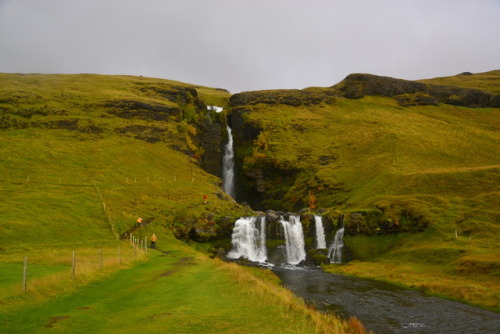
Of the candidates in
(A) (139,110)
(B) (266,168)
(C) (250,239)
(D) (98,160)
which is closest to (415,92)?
(B) (266,168)

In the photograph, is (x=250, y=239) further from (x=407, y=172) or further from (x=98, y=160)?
(x=98, y=160)

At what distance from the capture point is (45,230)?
41.6 metres

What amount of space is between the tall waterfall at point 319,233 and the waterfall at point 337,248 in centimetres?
157

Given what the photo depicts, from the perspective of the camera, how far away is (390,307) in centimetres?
2758

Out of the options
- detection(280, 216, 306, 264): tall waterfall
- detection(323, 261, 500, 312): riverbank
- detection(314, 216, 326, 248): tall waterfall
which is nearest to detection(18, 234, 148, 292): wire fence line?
detection(280, 216, 306, 264): tall waterfall

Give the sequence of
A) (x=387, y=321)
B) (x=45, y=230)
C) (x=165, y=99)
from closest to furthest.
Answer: (x=387, y=321)
(x=45, y=230)
(x=165, y=99)

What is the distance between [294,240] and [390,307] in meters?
28.8

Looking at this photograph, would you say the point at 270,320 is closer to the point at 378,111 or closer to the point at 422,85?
the point at 378,111

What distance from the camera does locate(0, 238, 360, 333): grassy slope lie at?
44.7 feet

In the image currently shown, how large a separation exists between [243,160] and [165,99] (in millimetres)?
35214

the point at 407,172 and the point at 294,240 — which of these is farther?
the point at 407,172

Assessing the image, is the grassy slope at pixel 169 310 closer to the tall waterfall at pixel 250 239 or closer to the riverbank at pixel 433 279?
the riverbank at pixel 433 279

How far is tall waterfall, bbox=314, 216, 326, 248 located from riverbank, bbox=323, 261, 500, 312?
625 centimetres

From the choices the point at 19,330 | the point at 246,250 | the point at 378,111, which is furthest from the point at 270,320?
the point at 378,111
